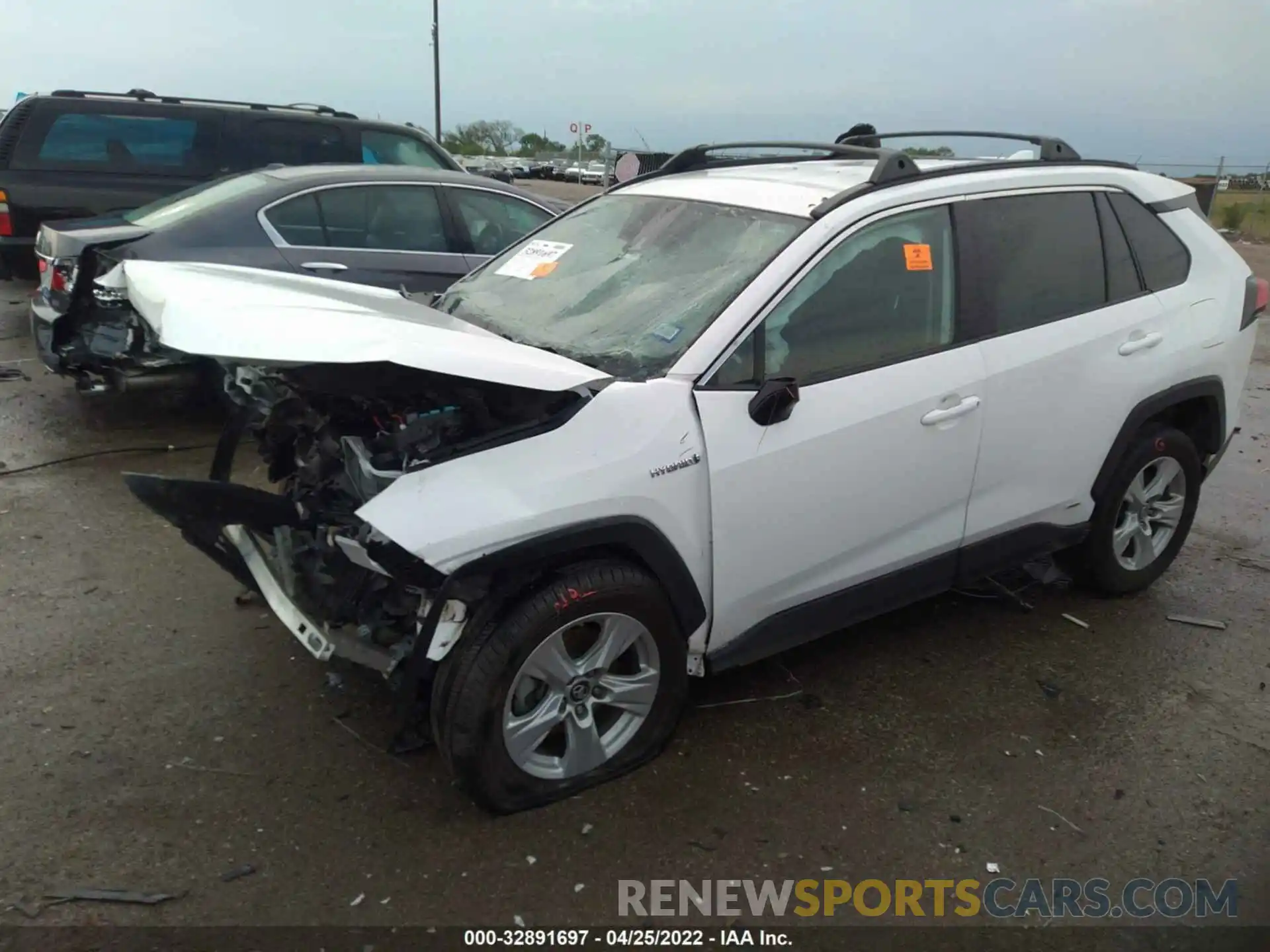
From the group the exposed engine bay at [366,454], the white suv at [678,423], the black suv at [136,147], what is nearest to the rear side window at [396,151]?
the black suv at [136,147]

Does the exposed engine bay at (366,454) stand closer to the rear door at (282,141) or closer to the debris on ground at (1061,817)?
the debris on ground at (1061,817)

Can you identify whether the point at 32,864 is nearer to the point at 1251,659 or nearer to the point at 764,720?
the point at 764,720

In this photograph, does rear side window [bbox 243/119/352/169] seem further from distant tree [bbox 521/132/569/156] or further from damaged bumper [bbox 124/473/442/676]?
distant tree [bbox 521/132/569/156]

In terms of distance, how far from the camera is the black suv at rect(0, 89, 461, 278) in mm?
7508

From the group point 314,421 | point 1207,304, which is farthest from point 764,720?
point 1207,304

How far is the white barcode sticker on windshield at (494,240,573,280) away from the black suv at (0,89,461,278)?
4883 mm

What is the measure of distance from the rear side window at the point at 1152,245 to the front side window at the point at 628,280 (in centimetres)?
173

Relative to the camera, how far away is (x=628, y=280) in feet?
11.8

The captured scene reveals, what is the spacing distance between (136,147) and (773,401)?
23.2ft

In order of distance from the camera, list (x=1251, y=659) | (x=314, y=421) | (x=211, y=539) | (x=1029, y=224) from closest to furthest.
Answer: (x=211, y=539)
(x=314, y=421)
(x=1029, y=224)
(x=1251, y=659)

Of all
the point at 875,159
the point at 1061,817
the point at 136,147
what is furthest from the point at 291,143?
the point at 1061,817

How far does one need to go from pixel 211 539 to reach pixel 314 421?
0.50 m

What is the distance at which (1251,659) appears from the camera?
414 centimetres

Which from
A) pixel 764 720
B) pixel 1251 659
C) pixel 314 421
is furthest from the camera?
pixel 1251 659
